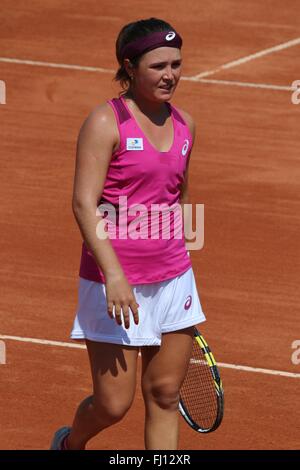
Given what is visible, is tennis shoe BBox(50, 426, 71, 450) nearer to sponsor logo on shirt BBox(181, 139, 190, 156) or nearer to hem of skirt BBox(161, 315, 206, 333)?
hem of skirt BBox(161, 315, 206, 333)

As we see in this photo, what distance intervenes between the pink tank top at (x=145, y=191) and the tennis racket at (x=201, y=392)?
0.62 metres

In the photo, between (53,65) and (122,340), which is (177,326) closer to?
(122,340)

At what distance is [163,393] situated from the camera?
6.42 metres

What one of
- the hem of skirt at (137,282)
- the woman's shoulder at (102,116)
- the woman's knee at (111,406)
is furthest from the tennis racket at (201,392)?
the woman's shoulder at (102,116)

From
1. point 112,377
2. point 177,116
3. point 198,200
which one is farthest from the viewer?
point 198,200

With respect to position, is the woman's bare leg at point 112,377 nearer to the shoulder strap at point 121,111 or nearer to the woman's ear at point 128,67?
the shoulder strap at point 121,111

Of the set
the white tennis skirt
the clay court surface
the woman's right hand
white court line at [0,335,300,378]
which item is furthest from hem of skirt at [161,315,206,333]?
white court line at [0,335,300,378]

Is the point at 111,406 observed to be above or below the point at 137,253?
below

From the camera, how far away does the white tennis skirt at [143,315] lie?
6.26 m

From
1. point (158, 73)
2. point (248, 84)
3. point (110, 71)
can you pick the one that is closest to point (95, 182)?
point (158, 73)

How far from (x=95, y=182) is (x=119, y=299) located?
1.96 ft
